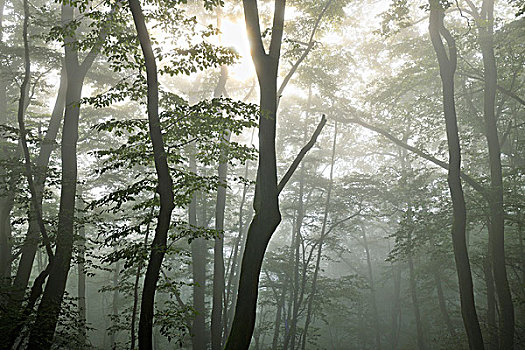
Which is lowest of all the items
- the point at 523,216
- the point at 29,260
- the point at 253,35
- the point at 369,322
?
the point at 369,322

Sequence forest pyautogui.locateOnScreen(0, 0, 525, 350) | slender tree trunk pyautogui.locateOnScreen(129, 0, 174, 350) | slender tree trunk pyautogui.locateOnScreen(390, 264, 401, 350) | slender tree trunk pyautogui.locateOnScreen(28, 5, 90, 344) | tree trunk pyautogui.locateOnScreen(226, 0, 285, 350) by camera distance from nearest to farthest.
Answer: slender tree trunk pyautogui.locateOnScreen(129, 0, 174, 350), tree trunk pyautogui.locateOnScreen(226, 0, 285, 350), forest pyautogui.locateOnScreen(0, 0, 525, 350), slender tree trunk pyautogui.locateOnScreen(28, 5, 90, 344), slender tree trunk pyautogui.locateOnScreen(390, 264, 401, 350)

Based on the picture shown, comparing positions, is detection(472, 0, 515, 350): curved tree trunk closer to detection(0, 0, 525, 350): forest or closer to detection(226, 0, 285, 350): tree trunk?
detection(0, 0, 525, 350): forest

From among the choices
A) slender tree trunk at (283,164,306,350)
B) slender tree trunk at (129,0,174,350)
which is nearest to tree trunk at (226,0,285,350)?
slender tree trunk at (129,0,174,350)

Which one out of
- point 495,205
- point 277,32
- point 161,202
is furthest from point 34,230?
point 495,205

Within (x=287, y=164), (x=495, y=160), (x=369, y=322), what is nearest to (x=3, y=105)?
(x=287, y=164)

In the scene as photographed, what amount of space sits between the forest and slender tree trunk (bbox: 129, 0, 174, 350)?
2cm

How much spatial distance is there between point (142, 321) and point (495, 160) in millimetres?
11923

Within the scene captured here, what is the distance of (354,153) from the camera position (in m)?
23.8

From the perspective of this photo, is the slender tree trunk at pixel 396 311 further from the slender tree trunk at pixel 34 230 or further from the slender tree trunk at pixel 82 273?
the slender tree trunk at pixel 34 230

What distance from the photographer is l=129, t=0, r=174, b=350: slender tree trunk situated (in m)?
4.80

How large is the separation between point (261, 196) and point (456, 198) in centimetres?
637

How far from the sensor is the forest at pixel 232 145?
5590 millimetres

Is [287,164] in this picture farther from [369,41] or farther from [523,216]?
[523,216]

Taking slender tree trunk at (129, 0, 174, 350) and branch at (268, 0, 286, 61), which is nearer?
slender tree trunk at (129, 0, 174, 350)
